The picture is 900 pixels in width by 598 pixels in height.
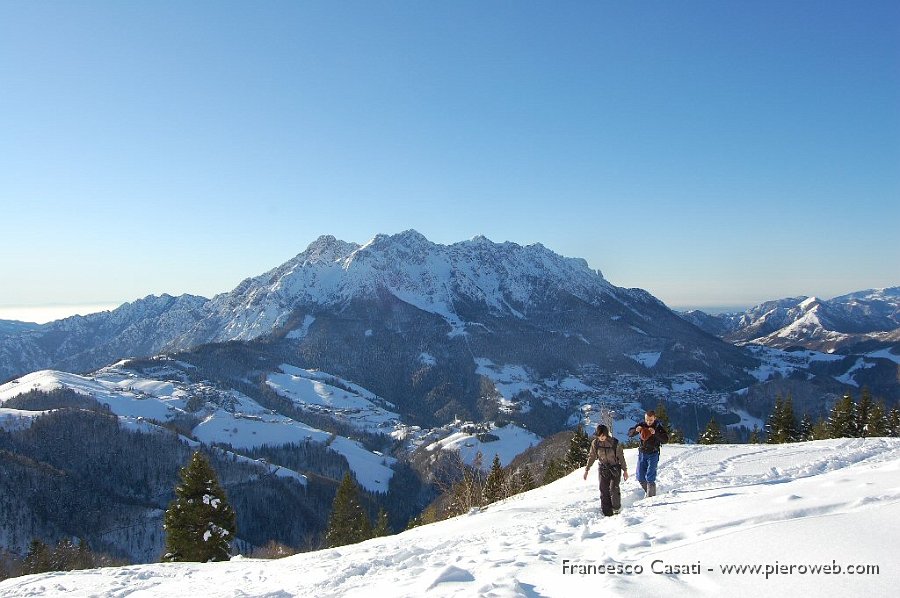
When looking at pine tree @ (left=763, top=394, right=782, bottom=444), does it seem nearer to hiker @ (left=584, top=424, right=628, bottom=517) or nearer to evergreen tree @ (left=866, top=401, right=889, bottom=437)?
evergreen tree @ (left=866, top=401, right=889, bottom=437)

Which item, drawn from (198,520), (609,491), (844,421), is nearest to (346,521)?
(198,520)

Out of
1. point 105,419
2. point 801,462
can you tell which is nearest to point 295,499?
point 105,419

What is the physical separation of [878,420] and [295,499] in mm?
154080

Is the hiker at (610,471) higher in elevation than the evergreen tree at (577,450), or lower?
higher

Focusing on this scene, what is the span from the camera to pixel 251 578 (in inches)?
475

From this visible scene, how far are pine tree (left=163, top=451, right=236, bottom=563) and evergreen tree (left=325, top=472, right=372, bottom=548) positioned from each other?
15812 mm

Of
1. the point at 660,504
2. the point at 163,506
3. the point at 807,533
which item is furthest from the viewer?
the point at 163,506

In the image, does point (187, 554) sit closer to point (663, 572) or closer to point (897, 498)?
point (663, 572)

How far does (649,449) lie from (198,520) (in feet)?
88.7

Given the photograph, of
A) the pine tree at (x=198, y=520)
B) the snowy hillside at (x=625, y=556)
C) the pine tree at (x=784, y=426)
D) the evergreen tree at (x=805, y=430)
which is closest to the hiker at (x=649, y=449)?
the snowy hillside at (x=625, y=556)

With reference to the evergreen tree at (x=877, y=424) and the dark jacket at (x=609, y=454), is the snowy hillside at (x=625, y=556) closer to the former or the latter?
the dark jacket at (x=609, y=454)

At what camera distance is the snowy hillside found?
6542 millimetres

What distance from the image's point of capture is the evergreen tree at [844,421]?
2018 inches

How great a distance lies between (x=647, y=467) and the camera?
15422 millimetres
